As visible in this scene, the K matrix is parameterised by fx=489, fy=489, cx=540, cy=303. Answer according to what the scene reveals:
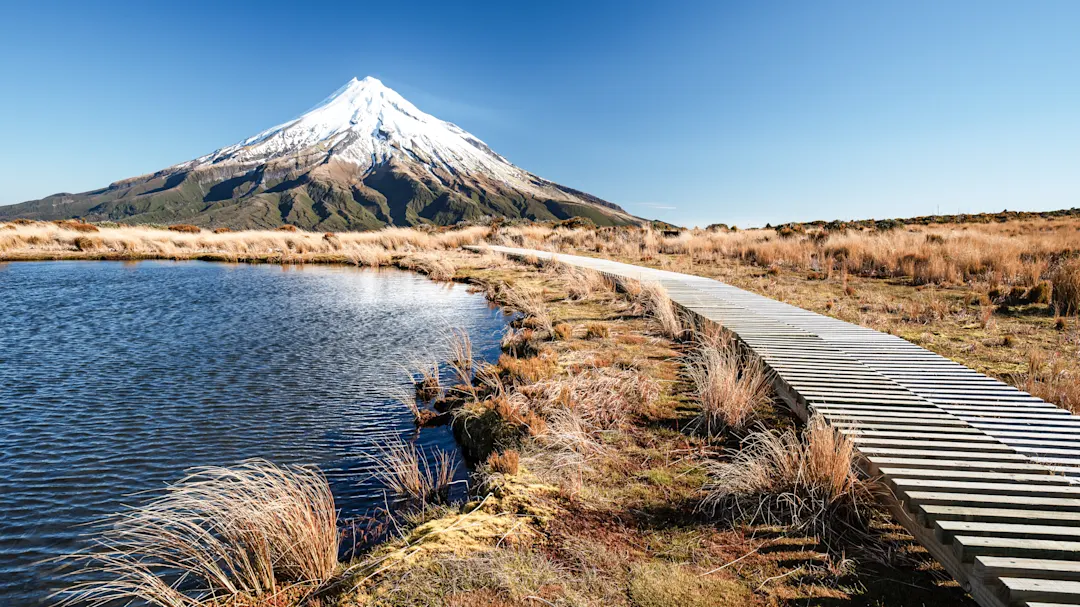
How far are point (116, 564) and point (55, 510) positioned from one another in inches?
50.3

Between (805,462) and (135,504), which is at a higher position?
(805,462)

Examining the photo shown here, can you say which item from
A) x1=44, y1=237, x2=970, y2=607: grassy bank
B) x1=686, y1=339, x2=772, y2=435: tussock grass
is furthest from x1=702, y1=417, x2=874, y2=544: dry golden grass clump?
x1=686, y1=339, x2=772, y2=435: tussock grass

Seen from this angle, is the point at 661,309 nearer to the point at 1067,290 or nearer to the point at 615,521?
the point at 615,521

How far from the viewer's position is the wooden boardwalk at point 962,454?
2502 mm

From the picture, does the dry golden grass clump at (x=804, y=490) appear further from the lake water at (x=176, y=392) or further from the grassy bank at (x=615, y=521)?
the lake water at (x=176, y=392)

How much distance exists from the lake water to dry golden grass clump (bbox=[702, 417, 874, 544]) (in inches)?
107

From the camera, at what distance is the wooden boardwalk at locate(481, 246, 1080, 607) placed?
2.50 meters

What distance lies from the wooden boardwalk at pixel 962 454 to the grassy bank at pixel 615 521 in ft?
1.03

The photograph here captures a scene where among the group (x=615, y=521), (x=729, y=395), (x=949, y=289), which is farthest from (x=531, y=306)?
(x=949, y=289)

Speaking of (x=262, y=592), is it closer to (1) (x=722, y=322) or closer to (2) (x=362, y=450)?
(2) (x=362, y=450)

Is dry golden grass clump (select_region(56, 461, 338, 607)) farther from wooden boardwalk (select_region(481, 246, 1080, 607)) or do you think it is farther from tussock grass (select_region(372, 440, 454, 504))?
wooden boardwalk (select_region(481, 246, 1080, 607))

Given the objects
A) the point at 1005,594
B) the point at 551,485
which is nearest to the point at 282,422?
the point at 551,485

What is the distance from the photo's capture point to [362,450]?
18.2 feet

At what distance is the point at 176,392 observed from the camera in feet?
22.8
